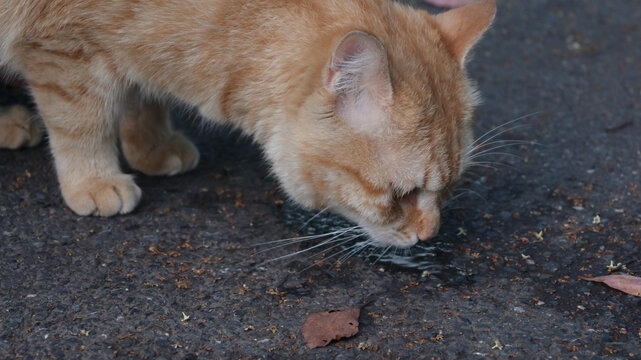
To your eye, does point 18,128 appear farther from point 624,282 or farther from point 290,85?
point 624,282

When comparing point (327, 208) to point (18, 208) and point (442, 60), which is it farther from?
point (18, 208)

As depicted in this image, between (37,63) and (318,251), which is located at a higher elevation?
(37,63)

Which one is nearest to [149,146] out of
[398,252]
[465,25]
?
[398,252]

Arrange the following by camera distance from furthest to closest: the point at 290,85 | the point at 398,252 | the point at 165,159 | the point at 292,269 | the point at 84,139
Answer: the point at 165,159
the point at 84,139
the point at 398,252
the point at 292,269
the point at 290,85

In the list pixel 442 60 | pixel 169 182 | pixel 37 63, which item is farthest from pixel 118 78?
pixel 442 60

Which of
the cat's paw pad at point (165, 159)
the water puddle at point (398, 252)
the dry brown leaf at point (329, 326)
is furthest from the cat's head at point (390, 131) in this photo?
the cat's paw pad at point (165, 159)
